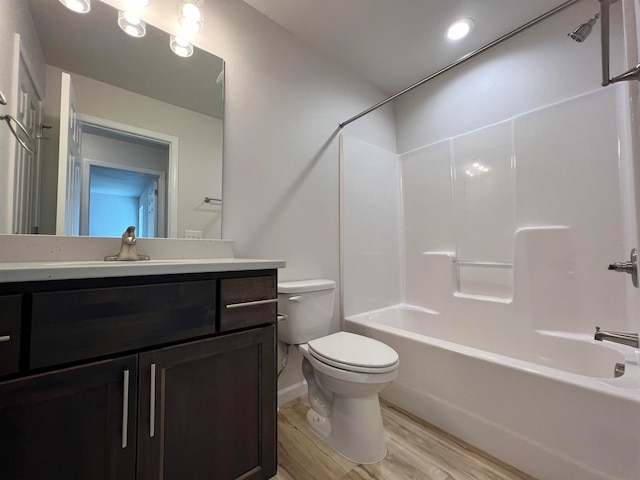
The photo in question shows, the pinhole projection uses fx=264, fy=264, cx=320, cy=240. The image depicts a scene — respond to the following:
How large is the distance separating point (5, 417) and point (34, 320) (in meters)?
0.21

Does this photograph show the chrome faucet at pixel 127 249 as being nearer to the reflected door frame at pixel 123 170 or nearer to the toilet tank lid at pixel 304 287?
the reflected door frame at pixel 123 170

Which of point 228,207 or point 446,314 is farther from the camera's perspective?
point 446,314

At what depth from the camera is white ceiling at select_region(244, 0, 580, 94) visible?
1575mm

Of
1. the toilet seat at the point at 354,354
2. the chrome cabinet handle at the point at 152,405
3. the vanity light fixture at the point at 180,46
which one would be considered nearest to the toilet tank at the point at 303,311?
the toilet seat at the point at 354,354

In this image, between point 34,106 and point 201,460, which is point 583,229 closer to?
point 201,460

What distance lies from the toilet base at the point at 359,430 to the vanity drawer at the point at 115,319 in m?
0.80

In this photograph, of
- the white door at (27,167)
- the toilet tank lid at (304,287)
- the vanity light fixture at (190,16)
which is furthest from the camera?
the toilet tank lid at (304,287)

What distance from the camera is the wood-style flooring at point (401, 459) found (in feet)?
3.69

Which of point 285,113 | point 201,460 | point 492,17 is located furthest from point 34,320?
point 492,17

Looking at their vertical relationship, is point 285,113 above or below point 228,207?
above

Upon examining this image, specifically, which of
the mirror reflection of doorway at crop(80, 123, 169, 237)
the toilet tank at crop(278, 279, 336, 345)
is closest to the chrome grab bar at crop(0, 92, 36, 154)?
the mirror reflection of doorway at crop(80, 123, 169, 237)

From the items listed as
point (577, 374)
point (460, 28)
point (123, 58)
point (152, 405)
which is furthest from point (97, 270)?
point (460, 28)

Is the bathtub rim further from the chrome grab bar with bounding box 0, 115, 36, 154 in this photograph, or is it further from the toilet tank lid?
the chrome grab bar with bounding box 0, 115, 36, 154

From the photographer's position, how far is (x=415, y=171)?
93.5 inches
